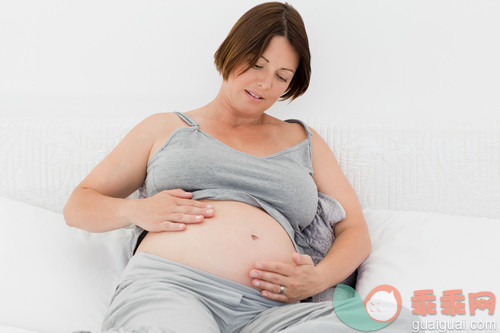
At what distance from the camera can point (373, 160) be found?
162 cm

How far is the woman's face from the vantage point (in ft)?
4.40

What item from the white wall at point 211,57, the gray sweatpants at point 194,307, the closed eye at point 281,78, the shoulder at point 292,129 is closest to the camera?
the gray sweatpants at point 194,307

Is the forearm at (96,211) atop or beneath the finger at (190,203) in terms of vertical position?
beneath

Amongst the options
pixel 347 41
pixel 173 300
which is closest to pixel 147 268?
pixel 173 300

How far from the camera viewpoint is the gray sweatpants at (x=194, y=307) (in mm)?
939

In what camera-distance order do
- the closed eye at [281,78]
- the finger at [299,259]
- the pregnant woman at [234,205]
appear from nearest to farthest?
the pregnant woman at [234,205], the finger at [299,259], the closed eye at [281,78]

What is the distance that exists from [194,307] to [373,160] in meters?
0.85

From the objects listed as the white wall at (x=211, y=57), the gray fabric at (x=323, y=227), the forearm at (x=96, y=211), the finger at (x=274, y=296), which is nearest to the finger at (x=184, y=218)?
the forearm at (x=96, y=211)

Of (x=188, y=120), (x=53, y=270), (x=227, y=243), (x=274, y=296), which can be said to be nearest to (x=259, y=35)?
(x=188, y=120)

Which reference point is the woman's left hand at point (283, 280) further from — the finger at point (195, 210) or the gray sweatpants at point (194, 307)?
the finger at point (195, 210)

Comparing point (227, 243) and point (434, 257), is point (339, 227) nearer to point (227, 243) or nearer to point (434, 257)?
point (434, 257)

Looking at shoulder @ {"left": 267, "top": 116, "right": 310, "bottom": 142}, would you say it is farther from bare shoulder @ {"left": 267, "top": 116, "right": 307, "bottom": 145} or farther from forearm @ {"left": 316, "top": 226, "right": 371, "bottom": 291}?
forearm @ {"left": 316, "top": 226, "right": 371, "bottom": 291}

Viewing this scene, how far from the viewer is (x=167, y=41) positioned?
1.77 meters

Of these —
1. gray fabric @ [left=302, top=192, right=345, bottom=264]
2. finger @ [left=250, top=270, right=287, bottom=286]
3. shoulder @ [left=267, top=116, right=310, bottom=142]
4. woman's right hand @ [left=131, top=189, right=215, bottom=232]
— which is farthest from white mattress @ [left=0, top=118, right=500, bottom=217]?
finger @ [left=250, top=270, right=287, bottom=286]
